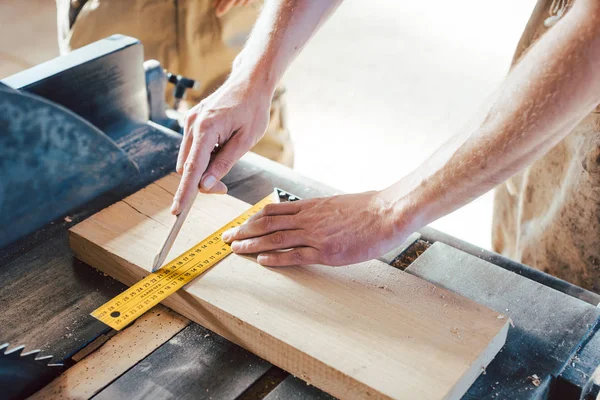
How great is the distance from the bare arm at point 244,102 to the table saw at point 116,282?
0.73ft

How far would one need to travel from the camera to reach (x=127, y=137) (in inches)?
73.5

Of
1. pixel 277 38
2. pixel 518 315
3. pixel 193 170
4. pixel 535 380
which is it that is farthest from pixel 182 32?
pixel 535 380

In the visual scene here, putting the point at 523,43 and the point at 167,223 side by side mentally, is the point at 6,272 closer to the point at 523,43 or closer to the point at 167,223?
the point at 167,223

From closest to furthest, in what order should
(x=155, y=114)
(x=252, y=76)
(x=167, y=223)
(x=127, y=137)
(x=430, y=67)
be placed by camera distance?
(x=167, y=223) → (x=252, y=76) → (x=127, y=137) → (x=155, y=114) → (x=430, y=67)

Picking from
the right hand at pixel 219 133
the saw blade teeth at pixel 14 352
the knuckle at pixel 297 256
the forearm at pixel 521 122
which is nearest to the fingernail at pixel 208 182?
the right hand at pixel 219 133

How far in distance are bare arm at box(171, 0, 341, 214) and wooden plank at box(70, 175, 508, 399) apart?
0.46ft

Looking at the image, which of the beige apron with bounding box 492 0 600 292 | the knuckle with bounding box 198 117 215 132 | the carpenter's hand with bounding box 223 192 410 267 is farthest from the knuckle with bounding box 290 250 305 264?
the beige apron with bounding box 492 0 600 292

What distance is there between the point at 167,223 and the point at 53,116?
38 cm

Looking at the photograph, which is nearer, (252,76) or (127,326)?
(127,326)

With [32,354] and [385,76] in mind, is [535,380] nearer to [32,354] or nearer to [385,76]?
[32,354]

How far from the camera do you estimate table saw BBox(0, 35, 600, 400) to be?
1202 mm

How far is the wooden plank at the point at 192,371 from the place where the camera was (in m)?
1.17

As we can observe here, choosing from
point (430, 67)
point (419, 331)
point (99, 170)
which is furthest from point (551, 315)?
point (430, 67)

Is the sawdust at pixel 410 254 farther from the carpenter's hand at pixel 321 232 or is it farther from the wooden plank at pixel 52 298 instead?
the wooden plank at pixel 52 298
